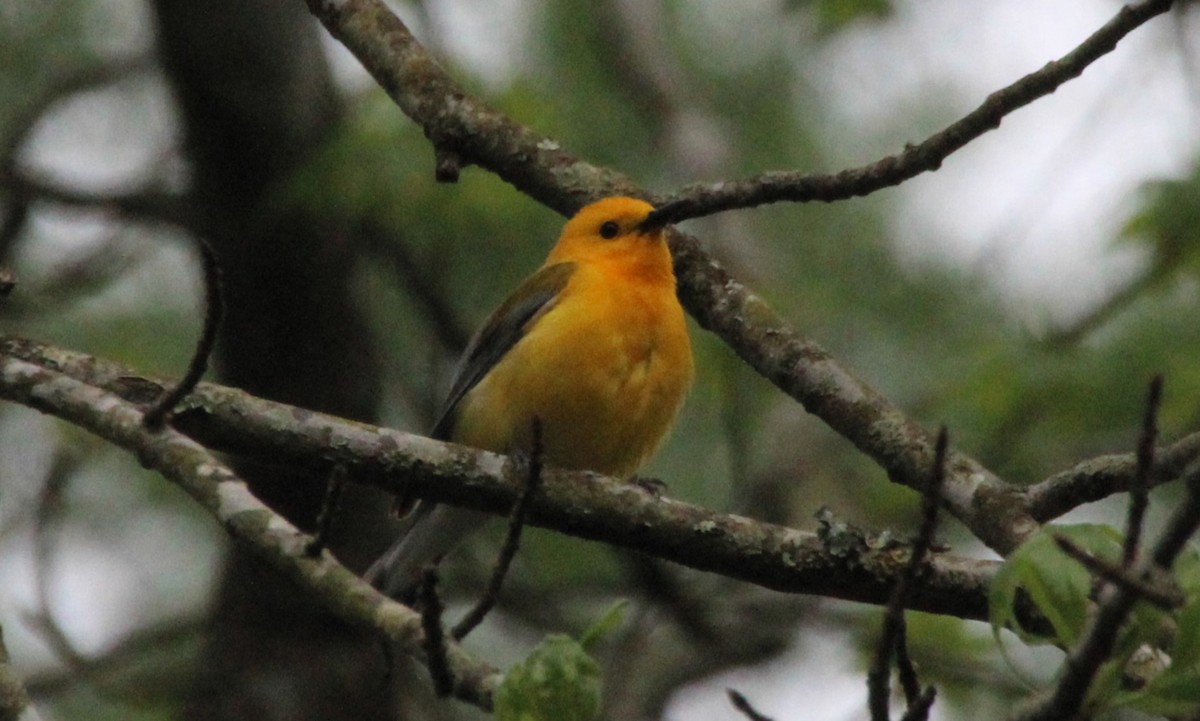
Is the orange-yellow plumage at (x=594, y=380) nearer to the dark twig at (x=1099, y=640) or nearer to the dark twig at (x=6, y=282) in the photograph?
the dark twig at (x=6, y=282)

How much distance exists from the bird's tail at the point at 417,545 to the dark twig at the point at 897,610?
10.8 feet

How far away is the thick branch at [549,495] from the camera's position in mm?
3602

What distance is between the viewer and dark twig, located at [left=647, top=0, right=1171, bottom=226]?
136 inches

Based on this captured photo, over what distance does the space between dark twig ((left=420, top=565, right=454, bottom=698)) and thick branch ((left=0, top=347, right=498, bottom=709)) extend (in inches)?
1.8

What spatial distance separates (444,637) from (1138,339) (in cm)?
520

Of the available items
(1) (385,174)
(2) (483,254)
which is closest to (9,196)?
(1) (385,174)

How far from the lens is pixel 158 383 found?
12.4 feet

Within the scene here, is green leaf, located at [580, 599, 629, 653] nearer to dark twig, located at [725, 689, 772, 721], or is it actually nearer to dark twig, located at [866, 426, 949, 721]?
dark twig, located at [725, 689, 772, 721]

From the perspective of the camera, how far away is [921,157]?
3.80 metres

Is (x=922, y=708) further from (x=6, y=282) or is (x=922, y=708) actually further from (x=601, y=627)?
(x=6, y=282)

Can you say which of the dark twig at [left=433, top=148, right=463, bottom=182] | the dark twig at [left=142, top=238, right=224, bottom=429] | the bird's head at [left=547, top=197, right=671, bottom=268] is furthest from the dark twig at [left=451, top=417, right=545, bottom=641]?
the bird's head at [left=547, top=197, right=671, bottom=268]

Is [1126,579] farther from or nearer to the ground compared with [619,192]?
nearer to the ground

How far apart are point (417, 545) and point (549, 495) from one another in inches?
76.2

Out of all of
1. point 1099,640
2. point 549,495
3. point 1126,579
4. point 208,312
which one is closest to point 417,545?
point 549,495
